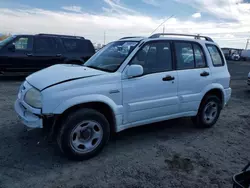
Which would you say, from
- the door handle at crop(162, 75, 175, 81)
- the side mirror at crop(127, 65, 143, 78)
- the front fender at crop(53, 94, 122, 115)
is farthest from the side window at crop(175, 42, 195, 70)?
the front fender at crop(53, 94, 122, 115)

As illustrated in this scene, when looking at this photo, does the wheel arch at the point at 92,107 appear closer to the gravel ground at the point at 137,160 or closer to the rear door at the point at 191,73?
the gravel ground at the point at 137,160

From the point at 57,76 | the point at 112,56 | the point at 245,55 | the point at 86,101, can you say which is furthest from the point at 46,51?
the point at 245,55

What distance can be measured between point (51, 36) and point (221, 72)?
7.16 m

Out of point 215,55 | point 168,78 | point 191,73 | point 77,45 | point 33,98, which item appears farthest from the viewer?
point 77,45

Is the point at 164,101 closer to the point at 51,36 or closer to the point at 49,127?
the point at 49,127

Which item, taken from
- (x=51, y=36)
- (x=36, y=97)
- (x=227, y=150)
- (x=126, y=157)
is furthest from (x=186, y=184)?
(x=51, y=36)

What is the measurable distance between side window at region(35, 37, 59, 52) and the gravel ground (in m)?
4.90

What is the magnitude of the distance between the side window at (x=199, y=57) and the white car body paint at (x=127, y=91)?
10cm

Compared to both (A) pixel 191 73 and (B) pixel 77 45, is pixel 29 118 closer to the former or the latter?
(A) pixel 191 73

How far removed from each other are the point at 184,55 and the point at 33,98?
281cm

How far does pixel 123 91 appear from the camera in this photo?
3.45 m

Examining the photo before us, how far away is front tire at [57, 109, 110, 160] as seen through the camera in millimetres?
3076

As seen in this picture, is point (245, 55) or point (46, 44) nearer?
point (46, 44)

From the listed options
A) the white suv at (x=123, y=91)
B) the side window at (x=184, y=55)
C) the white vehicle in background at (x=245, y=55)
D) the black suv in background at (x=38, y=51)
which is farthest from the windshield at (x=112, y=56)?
the white vehicle in background at (x=245, y=55)
